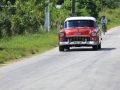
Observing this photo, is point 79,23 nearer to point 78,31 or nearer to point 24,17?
point 78,31

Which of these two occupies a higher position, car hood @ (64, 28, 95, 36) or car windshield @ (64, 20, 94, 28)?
car windshield @ (64, 20, 94, 28)

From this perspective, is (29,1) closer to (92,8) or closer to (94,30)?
(94,30)

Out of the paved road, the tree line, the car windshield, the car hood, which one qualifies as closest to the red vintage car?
the car hood

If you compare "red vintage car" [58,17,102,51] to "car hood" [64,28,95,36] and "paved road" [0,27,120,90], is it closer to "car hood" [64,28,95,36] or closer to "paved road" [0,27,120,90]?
"car hood" [64,28,95,36]

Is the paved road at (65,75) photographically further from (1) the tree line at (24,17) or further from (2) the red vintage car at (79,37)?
(1) the tree line at (24,17)

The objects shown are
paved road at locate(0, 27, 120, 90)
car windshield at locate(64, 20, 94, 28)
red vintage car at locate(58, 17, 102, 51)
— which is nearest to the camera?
paved road at locate(0, 27, 120, 90)

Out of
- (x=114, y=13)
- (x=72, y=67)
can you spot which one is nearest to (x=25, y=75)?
(x=72, y=67)

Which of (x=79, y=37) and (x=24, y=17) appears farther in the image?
(x=24, y=17)

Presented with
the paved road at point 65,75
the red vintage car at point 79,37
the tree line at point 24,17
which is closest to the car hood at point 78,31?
the red vintage car at point 79,37

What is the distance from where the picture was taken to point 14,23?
3631 cm

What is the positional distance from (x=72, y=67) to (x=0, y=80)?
3.85 m

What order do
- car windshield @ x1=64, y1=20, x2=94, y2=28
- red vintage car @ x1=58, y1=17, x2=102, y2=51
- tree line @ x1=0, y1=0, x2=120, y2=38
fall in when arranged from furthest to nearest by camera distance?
tree line @ x1=0, y1=0, x2=120, y2=38, car windshield @ x1=64, y1=20, x2=94, y2=28, red vintage car @ x1=58, y1=17, x2=102, y2=51

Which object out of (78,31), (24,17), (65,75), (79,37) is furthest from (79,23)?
(24,17)

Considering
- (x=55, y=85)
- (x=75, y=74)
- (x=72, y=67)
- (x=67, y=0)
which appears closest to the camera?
(x=55, y=85)
